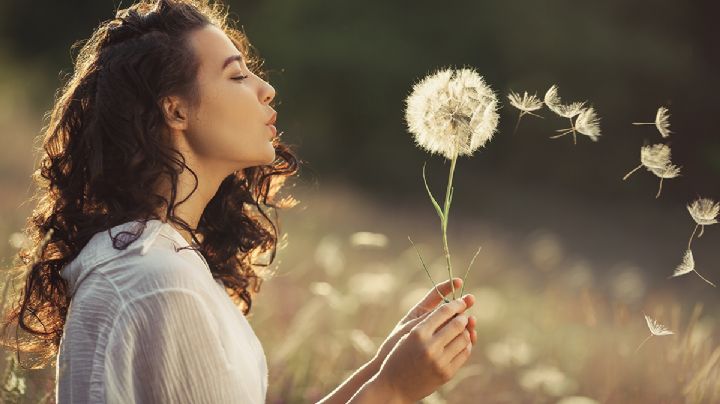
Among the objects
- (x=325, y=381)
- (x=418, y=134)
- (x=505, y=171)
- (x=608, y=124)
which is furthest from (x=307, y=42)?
(x=418, y=134)

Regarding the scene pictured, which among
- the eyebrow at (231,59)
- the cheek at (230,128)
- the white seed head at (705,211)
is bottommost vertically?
the white seed head at (705,211)

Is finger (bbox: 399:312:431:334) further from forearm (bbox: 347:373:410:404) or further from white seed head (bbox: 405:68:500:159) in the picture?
white seed head (bbox: 405:68:500:159)

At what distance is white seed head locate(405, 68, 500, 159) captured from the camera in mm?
2258

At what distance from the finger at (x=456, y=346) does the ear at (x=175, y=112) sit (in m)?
0.88

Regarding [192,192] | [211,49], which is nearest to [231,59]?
[211,49]

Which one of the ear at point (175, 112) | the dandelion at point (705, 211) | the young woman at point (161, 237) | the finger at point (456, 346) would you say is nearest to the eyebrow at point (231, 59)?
the young woman at point (161, 237)

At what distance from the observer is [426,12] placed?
1925 centimetres

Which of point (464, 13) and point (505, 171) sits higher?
point (464, 13)

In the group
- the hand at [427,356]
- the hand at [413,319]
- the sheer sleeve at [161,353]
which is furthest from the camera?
the hand at [413,319]

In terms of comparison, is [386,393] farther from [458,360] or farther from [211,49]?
[211,49]

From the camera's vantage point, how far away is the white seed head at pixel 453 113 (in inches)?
88.9

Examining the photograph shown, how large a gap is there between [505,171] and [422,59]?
287cm

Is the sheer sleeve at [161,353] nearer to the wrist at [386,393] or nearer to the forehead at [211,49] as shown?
the wrist at [386,393]

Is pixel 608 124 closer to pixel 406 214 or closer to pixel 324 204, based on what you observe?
pixel 406 214
